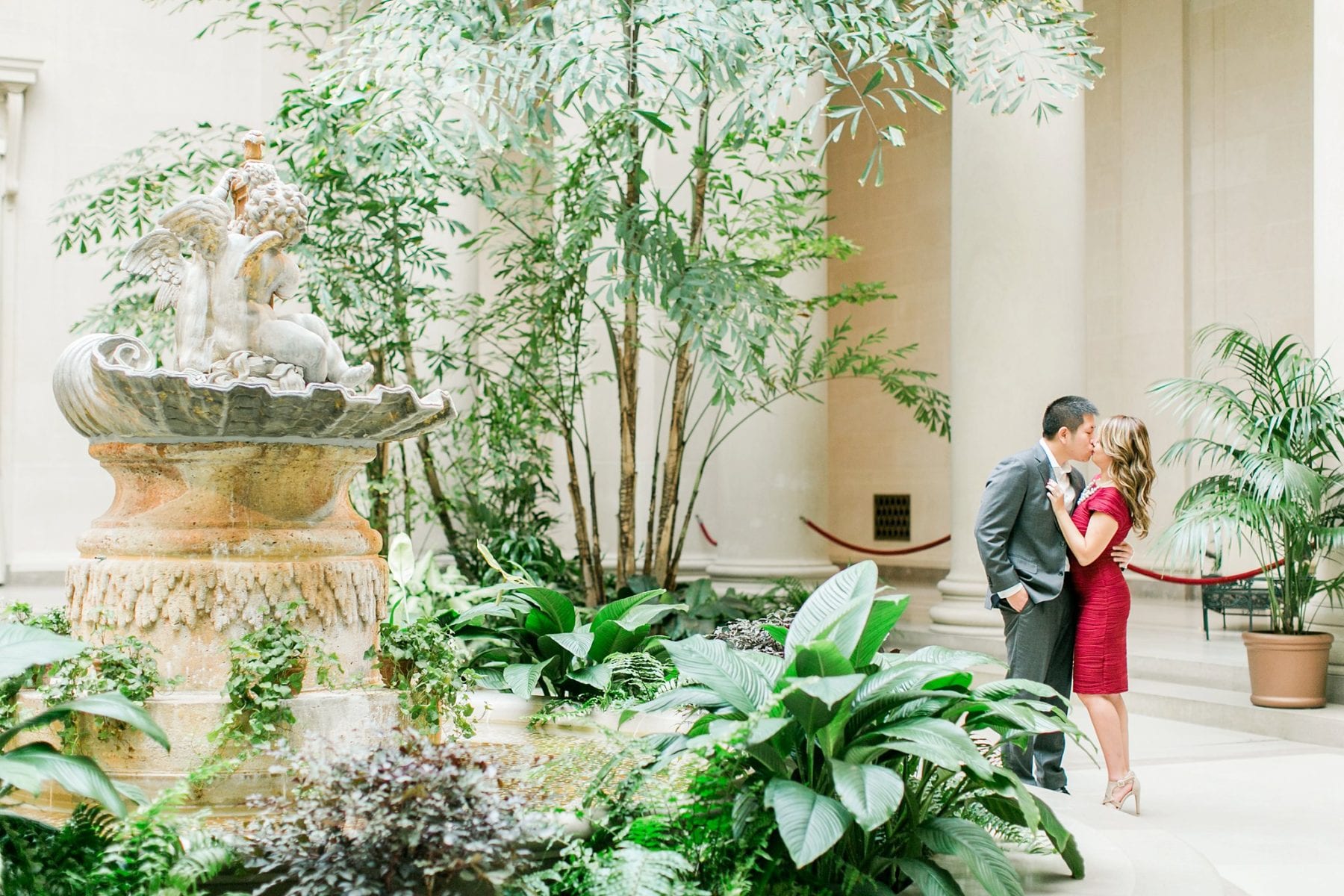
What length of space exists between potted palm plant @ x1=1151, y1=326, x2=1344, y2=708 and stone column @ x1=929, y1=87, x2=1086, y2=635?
5.20 feet

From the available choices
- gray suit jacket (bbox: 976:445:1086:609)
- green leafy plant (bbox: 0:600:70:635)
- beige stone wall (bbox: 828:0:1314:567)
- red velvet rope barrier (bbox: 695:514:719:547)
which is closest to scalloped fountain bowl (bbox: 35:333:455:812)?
green leafy plant (bbox: 0:600:70:635)

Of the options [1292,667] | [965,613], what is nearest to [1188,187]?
[965,613]

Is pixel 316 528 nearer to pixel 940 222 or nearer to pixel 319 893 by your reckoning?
pixel 319 893

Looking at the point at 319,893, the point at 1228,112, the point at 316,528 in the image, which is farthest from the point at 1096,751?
the point at 1228,112

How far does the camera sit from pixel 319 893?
308 centimetres

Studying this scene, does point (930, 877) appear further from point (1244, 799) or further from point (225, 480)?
point (1244, 799)

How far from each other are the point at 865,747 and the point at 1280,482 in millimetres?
4412

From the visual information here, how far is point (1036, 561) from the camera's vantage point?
5.43 metres

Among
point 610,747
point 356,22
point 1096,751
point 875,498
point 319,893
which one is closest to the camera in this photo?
point 319,893

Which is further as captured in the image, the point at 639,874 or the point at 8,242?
the point at 8,242

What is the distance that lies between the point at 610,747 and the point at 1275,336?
996 centimetres

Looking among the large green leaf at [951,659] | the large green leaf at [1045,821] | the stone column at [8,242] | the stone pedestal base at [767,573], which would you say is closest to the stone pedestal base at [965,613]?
the stone pedestal base at [767,573]

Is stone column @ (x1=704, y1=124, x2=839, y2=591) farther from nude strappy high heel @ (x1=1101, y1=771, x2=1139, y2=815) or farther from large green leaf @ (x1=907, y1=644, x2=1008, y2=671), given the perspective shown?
large green leaf @ (x1=907, y1=644, x2=1008, y2=671)

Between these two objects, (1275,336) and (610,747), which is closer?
(610,747)
